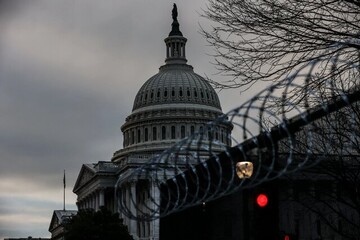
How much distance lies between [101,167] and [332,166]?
120 metres

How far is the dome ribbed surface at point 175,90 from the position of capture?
165 m

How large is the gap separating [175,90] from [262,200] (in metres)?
152

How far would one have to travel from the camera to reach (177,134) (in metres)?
161

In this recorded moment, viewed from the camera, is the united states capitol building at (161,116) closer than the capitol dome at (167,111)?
Yes

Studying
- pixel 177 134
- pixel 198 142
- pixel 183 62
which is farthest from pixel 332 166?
pixel 183 62

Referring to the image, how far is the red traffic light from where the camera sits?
1382 cm

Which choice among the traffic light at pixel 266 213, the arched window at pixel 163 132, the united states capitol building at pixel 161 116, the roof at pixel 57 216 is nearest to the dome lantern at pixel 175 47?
the united states capitol building at pixel 161 116

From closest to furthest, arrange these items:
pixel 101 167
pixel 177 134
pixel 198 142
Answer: pixel 198 142 < pixel 101 167 < pixel 177 134

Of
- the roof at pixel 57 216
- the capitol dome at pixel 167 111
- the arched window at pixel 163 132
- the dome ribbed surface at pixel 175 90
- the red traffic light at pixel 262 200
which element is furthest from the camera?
the roof at pixel 57 216

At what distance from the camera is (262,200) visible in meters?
13.9

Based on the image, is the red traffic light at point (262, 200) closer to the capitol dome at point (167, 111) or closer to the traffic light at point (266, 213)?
the traffic light at point (266, 213)

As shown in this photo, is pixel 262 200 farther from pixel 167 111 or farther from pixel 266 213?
pixel 167 111

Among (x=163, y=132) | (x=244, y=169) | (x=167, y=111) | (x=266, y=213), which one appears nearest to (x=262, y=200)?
(x=266, y=213)

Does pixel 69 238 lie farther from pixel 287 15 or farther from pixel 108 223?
pixel 287 15
